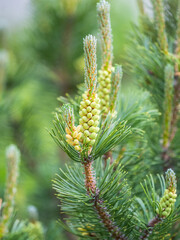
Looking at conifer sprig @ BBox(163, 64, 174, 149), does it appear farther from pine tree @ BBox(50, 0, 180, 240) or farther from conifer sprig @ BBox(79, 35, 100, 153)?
conifer sprig @ BBox(79, 35, 100, 153)

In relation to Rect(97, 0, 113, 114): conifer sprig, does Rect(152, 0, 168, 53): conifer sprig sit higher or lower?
higher

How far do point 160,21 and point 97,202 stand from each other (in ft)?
1.18

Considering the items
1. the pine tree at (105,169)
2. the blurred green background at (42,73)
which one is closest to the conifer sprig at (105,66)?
the pine tree at (105,169)

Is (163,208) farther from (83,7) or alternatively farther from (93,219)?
(83,7)

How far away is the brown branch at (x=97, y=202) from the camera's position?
0.44 meters

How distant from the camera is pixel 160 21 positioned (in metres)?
0.60

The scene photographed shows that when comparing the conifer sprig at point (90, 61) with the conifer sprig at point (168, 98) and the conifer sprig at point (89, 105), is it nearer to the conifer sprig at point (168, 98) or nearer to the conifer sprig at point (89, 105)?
the conifer sprig at point (89, 105)

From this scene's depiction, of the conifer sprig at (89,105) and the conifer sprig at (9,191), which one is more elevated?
the conifer sprig at (89,105)

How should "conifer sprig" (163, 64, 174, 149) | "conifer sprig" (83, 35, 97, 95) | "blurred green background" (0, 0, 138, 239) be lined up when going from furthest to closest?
"blurred green background" (0, 0, 138, 239) → "conifer sprig" (163, 64, 174, 149) → "conifer sprig" (83, 35, 97, 95)

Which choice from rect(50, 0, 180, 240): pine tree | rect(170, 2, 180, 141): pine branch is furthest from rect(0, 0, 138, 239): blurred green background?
rect(50, 0, 180, 240): pine tree

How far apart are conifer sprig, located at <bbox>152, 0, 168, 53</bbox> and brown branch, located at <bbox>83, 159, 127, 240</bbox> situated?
0.30 m

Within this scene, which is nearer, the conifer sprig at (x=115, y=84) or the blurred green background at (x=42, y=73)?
the conifer sprig at (x=115, y=84)

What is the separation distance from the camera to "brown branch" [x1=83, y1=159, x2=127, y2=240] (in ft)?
1.43

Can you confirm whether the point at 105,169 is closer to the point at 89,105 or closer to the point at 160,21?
the point at 89,105
